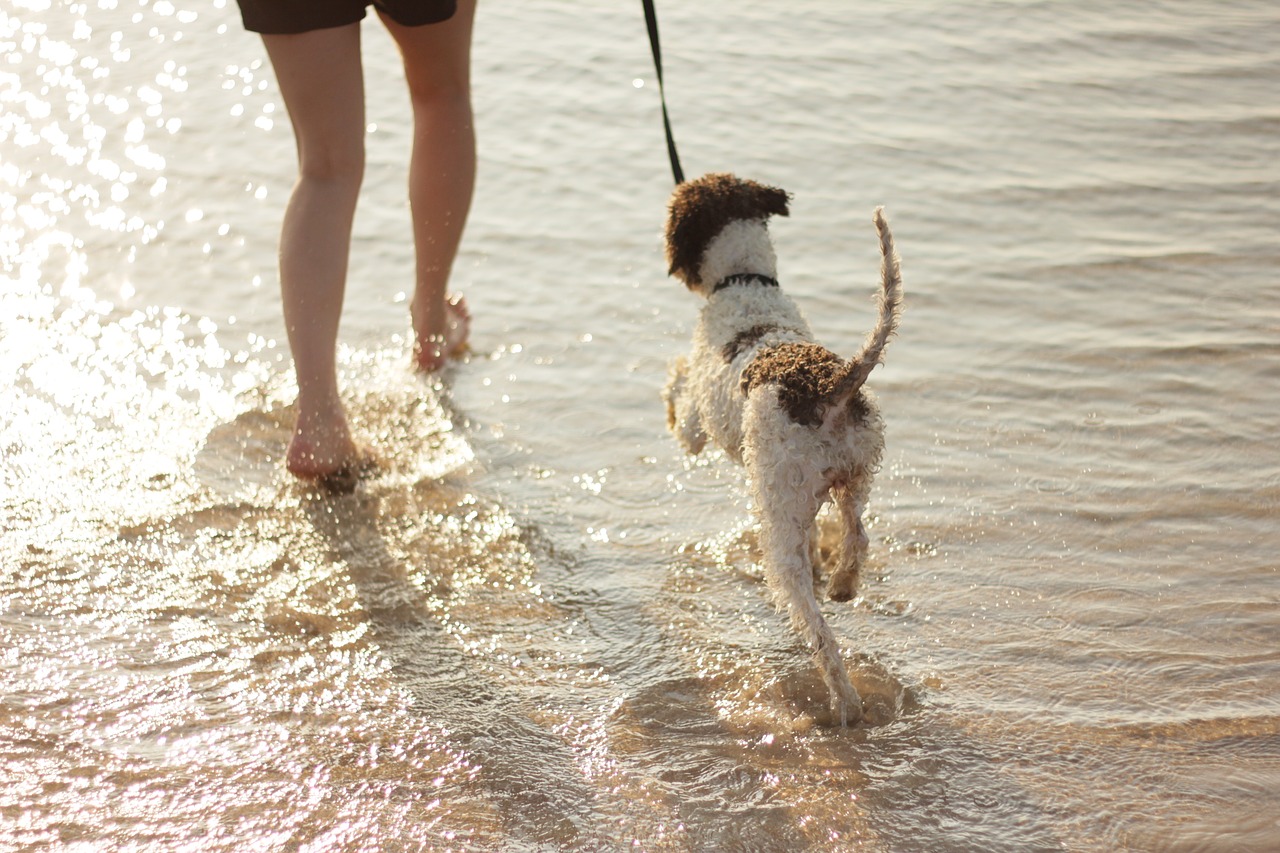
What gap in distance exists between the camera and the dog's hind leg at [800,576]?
328 cm

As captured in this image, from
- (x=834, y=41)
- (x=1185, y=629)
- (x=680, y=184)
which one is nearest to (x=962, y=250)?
(x=680, y=184)

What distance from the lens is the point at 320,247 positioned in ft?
13.3

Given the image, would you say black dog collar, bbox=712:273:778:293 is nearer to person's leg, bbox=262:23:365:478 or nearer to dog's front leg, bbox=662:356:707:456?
dog's front leg, bbox=662:356:707:456

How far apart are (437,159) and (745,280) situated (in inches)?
51.3

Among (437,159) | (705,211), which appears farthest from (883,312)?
(437,159)

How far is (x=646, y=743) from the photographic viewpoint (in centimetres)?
322

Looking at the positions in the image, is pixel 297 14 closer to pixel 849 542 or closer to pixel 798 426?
pixel 798 426

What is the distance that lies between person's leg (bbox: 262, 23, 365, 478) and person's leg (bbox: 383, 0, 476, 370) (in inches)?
16.0

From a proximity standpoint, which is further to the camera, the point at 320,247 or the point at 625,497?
the point at 625,497

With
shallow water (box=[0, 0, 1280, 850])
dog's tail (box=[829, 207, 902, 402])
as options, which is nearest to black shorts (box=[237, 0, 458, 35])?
shallow water (box=[0, 0, 1280, 850])

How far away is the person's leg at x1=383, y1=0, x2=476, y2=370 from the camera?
4.29 m

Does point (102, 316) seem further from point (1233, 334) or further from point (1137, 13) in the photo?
point (1137, 13)

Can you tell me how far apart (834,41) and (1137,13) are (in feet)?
7.14

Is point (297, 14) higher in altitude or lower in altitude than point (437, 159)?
higher
